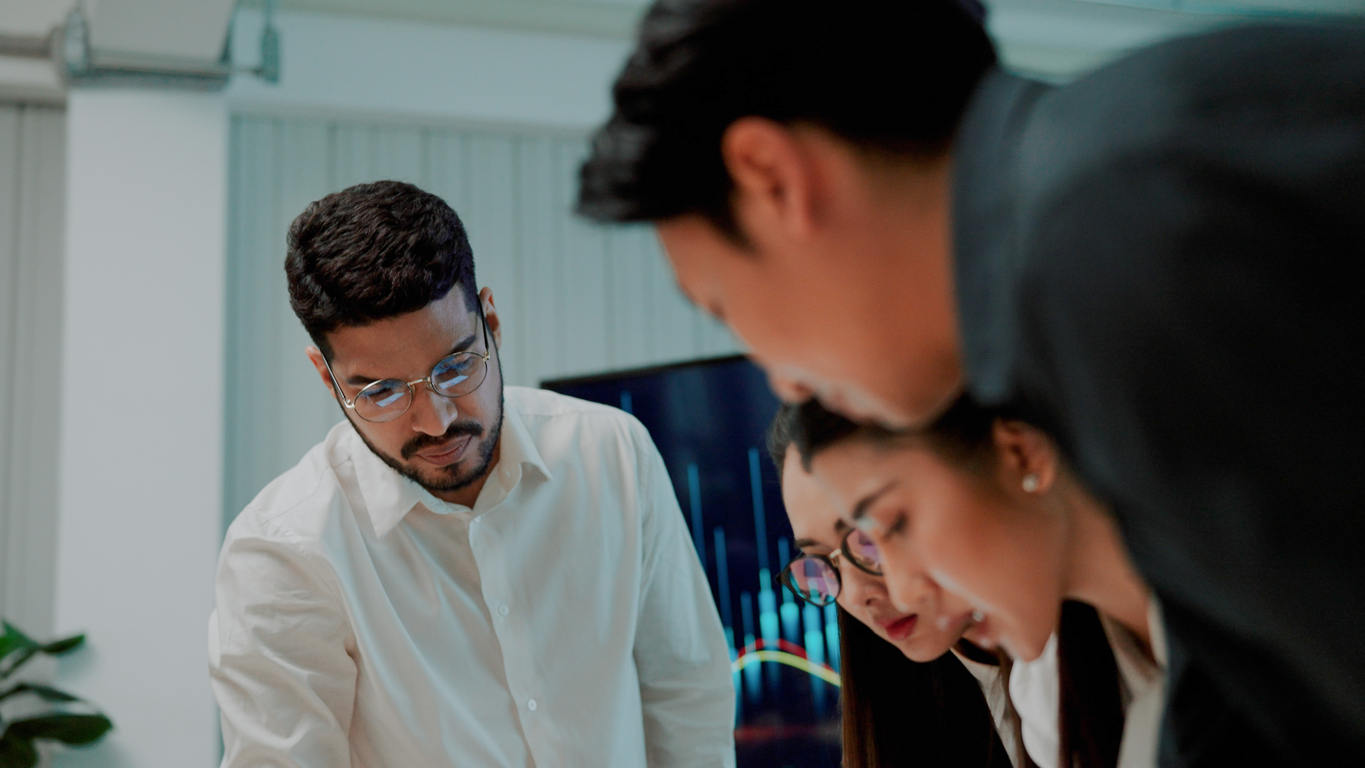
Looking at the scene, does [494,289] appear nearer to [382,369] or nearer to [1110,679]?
[382,369]

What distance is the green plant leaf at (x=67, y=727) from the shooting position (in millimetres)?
3238

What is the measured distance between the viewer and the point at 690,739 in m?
2.00

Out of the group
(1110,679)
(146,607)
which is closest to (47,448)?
(146,607)

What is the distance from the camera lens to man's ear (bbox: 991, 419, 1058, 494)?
3.35 feet

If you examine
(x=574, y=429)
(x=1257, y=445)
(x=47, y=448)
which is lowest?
(x=47, y=448)

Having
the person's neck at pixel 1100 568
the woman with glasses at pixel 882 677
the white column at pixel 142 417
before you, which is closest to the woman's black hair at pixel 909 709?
the woman with glasses at pixel 882 677

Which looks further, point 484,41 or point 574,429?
point 484,41

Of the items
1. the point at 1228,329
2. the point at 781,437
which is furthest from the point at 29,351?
the point at 1228,329

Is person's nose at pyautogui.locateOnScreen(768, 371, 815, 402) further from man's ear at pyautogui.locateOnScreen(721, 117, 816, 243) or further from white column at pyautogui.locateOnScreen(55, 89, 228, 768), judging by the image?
white column at pyautogui.locateOnScreen(55, 89, 228, 768)

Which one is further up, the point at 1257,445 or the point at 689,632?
the point at 1257,445

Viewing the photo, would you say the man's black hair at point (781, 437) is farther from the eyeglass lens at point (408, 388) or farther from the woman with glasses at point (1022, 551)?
the eyeglass lens at point (408, 388)

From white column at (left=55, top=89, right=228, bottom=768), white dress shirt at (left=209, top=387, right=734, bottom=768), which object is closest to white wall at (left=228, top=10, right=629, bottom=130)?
white column at (left=55, top=89, right=228, bottom=768)

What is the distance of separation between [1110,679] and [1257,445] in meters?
0.74

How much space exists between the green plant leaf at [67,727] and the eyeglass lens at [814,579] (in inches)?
99.4
